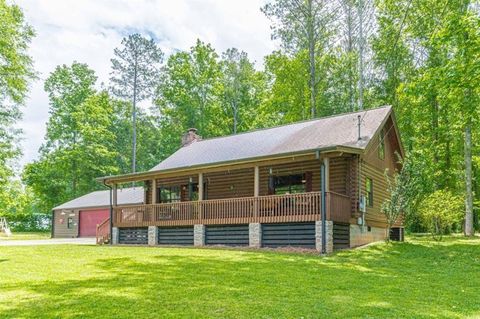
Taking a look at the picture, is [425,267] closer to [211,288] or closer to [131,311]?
[211,288]

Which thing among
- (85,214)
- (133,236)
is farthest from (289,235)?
(85,214)

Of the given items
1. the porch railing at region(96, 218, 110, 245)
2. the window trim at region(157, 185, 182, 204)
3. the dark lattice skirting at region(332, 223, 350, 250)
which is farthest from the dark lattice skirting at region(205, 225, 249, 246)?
the porch railing at region(96, 218, 110, 245)

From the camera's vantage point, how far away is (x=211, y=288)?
743 cm

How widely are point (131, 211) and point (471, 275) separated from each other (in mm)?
14208

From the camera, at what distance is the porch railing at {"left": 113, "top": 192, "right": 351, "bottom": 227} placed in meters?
14.4

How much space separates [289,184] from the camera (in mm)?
17719

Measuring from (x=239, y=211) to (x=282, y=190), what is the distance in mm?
2530

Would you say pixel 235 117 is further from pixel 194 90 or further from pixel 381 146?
pixel 381 146

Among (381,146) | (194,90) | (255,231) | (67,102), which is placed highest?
(194,90)

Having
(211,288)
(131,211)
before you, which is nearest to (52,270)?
(211,288)

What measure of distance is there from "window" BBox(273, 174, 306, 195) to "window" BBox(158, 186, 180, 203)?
5752 mm

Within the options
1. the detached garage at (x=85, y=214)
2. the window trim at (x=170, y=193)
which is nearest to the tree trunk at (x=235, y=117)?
the detached garage at (x=85, y=214)

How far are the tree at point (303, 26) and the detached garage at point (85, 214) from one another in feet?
46.1

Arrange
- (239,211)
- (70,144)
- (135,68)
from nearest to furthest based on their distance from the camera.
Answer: (239,211) < (135,68) < (70,144)
